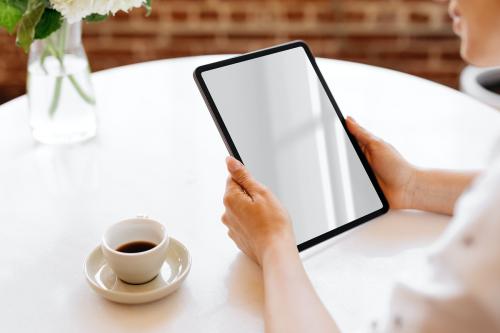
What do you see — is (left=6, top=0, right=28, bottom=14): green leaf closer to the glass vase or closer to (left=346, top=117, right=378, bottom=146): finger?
the glass vase

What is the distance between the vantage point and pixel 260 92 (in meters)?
1.17

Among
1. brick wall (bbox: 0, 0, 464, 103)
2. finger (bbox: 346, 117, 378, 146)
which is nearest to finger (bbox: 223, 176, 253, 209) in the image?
finger (bbox: 346, 117, 378, 146)

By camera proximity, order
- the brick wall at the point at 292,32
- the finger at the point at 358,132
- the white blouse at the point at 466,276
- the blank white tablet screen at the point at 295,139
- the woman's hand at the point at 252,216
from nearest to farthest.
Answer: the white blouse at the point at 466,276 → the woman's hand at the point at 252,216 → the blank white tablet screen at the point at 295,139 → the finger at the point at 358,132 → the brick wall at the point at 292,32

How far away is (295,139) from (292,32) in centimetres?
172

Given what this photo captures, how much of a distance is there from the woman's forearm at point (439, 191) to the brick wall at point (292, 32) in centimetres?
164

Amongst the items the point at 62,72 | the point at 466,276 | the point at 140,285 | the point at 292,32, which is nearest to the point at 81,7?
the point at 62,72

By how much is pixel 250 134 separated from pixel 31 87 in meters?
0.49

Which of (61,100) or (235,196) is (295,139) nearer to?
(235,196)

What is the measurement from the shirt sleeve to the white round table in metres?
0.28

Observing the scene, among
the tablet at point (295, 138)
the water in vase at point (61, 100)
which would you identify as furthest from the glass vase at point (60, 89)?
the tablet at point (295, 138)

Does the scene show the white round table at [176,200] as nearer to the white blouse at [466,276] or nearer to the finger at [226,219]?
the finger at [226,219]

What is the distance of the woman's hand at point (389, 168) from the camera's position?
3.95 ft

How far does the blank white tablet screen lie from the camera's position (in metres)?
1.12

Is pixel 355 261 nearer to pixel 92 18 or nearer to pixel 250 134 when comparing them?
pixel 250 134
